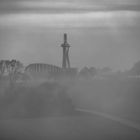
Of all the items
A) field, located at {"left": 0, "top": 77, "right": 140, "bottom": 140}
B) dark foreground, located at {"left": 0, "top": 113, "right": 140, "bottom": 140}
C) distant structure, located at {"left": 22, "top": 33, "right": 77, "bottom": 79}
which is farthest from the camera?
distant structure, located at {"left": 22, "top": 33, "right": 77, "bottom": 79}

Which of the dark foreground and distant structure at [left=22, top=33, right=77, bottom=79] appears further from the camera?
distant structure at [left=22, top=33, right=77, bottom=79]

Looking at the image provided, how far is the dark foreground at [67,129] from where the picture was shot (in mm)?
20297

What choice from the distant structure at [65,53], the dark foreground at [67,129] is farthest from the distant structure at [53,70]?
the dark foreground at [67,129]

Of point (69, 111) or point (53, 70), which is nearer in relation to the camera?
point (69, 111)

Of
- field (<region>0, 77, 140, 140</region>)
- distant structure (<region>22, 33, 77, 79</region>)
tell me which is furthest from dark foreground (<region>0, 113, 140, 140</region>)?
distant structure (<region>22, 33, 77, 79</region>)

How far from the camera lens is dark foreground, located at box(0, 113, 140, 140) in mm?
20297

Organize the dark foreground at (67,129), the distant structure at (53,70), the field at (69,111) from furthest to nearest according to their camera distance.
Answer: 1. the distant structure at (53,70)
2. the field at (69,111)
3. the dark foreground at (67,129)

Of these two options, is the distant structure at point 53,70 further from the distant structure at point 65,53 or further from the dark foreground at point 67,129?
the dark foreground at point 67,129

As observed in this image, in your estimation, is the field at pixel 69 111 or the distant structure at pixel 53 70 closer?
the field at pixel 69 111

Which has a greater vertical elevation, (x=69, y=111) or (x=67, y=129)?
(x=67, y=129)

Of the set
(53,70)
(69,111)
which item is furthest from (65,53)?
(69,111)

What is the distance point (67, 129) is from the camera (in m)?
22.9

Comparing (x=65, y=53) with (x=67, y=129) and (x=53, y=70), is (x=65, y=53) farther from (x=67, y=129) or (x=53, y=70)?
(x=67, y=129)

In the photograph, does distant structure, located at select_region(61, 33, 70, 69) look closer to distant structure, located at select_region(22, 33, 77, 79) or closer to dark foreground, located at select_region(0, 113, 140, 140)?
distant structure, located at select_region(22, 33, 77, 79)
